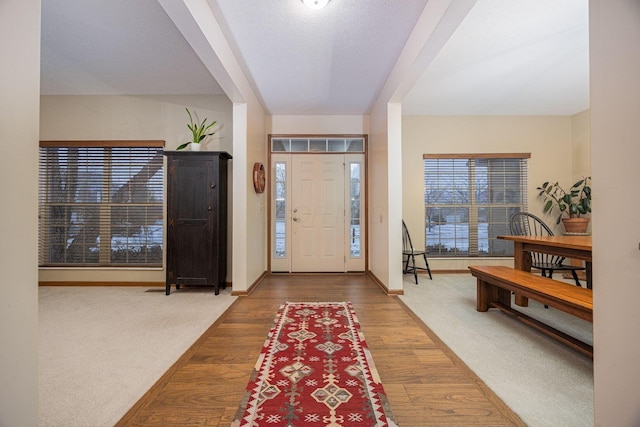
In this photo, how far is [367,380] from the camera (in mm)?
1638

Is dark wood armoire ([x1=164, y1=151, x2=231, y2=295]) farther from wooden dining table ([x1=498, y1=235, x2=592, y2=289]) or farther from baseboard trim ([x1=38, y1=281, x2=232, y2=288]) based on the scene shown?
wooden dining table ([x1=498, y1=235, x2=592, y2=289])

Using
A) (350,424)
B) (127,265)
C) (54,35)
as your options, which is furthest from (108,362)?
(54,35)

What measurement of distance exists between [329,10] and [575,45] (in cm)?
254

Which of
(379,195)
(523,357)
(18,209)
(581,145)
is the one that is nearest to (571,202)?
(581,145)

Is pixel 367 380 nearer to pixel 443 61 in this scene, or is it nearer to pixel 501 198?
pixel 443 61

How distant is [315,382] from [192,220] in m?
2.59

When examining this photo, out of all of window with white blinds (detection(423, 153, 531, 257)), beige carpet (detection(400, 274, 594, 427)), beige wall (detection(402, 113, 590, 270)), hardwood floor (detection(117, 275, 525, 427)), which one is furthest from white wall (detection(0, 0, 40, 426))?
window with white blinds (detection(423, 153, 531, 257))

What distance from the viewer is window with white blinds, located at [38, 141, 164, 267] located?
4055 mm

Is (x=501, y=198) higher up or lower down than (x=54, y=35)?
lower down

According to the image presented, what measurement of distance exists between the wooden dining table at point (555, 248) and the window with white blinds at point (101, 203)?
14.5 ft

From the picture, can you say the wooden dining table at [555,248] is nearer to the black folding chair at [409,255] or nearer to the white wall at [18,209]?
the black folding chair at [409,255]

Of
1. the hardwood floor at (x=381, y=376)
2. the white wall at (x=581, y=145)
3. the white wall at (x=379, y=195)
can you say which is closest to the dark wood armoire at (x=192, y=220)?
the hardwood floor at (x=381, y=376)

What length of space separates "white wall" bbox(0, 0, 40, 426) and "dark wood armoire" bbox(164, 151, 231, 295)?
8.70 feet

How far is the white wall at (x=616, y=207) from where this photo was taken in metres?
0.82
